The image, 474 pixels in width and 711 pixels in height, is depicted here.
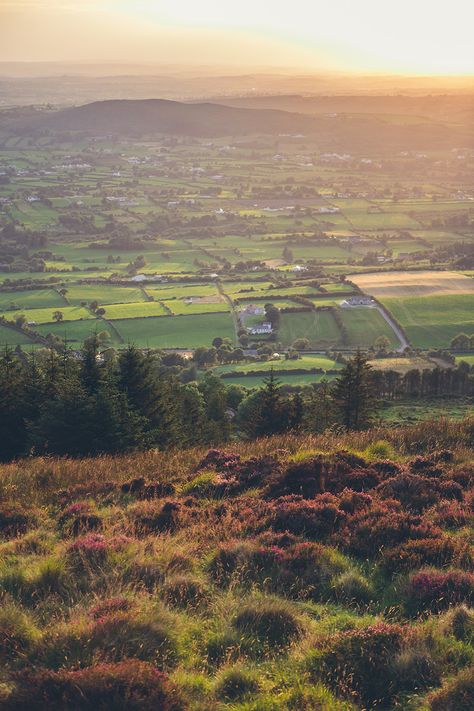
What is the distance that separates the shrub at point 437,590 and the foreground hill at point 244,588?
15mm

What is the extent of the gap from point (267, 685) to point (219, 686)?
40 cm

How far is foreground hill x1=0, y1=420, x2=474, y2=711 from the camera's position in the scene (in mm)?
5633

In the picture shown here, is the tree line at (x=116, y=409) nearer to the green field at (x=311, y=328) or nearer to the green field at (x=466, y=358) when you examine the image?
the green field at (x=466, y=358)

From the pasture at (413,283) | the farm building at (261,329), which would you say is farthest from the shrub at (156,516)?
the pasture at (413,283)

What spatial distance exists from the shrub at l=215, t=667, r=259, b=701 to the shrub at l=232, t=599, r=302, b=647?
0.60 meters

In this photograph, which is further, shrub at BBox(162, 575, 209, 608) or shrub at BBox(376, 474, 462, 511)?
shrub at BBox(376, 474, 462, 511)

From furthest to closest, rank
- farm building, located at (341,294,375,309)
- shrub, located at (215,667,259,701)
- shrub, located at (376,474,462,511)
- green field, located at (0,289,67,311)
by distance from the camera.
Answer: farm building, located at (341,294,375,309) < green field, located at (0,289,67,311) < shrub, located at (376,474,462,511) < shrub, located at (215,667,259,701)

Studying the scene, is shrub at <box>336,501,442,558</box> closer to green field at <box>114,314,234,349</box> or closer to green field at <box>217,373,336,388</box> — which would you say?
green field at <box>217,373,336,388</box>

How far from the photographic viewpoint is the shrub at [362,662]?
5.71 m

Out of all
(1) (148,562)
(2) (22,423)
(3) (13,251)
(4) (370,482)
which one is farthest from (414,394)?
(3) (13,251)

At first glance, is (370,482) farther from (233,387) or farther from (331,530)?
(233,387)

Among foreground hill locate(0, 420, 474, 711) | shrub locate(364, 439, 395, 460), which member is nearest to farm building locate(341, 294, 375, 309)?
shrub locate(364, 439, 395, 460)

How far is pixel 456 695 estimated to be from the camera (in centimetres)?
545

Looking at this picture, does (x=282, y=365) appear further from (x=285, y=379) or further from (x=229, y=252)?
(x=229, y=252)
